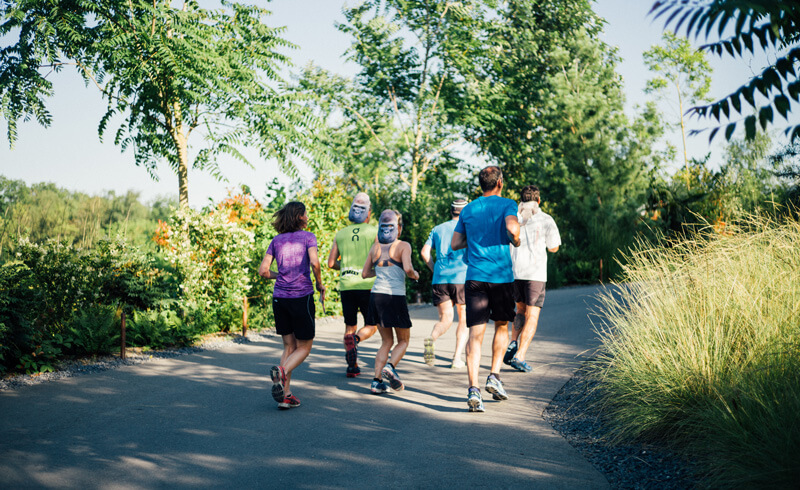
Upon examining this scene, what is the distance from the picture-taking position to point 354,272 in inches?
303

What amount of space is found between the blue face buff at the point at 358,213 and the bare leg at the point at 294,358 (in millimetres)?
1834

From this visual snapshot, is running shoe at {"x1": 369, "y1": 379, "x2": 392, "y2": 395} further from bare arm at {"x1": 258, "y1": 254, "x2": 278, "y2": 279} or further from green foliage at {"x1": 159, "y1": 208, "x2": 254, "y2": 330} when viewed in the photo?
green foliage at {"x1": 159, "y1": 208, "x2": 254, "y2": 330}

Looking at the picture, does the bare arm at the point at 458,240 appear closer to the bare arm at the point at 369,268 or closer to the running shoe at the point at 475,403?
the bare arm at the point at 369,268

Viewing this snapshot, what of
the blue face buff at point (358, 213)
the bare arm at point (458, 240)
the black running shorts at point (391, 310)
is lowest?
A: the black running shorts at point (391, 310)

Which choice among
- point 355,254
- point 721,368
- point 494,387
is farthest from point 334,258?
point 721,368

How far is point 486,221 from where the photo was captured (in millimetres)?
6285

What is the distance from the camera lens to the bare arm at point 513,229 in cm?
609

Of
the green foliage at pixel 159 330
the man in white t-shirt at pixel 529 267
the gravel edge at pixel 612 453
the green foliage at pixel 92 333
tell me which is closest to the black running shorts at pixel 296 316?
the gravel edge at pixel 612 453

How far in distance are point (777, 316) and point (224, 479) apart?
4.60 m

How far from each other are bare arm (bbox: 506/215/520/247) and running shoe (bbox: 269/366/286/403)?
2557mm

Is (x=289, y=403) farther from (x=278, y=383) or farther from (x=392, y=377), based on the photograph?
(x=392, y=377)

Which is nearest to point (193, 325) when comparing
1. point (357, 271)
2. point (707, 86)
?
point (357, 271)

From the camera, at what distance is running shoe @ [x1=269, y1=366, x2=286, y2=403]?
239 inches

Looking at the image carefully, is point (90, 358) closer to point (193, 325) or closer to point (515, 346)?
point (193, 325)
